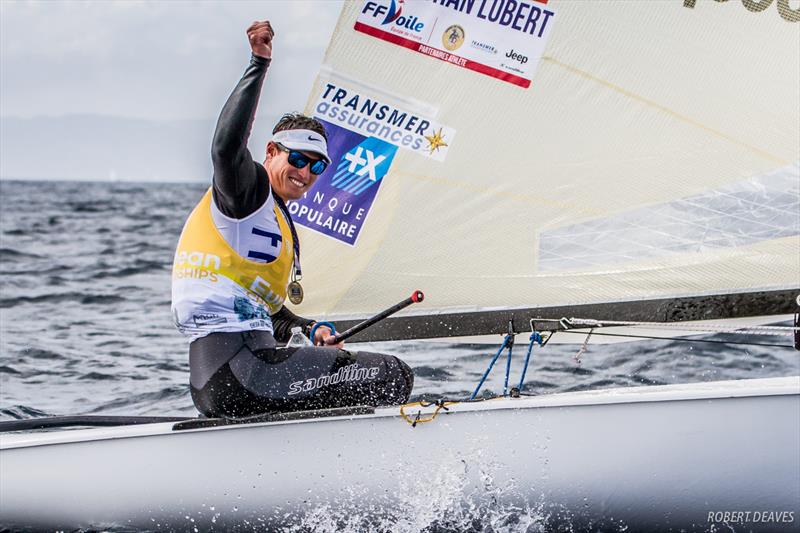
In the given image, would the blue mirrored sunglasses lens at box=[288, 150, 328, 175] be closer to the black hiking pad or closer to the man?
the man

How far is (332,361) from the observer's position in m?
2.76

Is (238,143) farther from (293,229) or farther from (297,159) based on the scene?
(293,229)

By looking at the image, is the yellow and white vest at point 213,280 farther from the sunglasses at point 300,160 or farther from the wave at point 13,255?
the wave at point 13,255

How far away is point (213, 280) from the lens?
2.72 meters

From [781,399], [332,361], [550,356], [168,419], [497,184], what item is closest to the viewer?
[781,399]

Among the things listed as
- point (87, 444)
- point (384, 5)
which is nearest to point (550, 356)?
point (384, 5)

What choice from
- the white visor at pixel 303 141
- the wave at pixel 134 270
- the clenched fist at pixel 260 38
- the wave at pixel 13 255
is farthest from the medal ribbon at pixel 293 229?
the wave at pixel 13 255

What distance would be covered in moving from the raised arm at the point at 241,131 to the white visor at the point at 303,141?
0.20 metres

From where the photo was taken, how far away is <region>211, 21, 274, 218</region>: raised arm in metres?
2.51

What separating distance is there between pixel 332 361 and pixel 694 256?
1063 millimetres

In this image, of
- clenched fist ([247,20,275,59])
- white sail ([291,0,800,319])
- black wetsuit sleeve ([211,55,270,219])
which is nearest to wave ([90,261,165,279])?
white sail ([291,0,800,319])

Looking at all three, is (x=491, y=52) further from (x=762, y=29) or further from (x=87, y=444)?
(x=87, y=444)

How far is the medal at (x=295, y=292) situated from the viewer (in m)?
3.29

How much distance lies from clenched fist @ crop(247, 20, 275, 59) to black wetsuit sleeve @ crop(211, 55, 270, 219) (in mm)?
16
